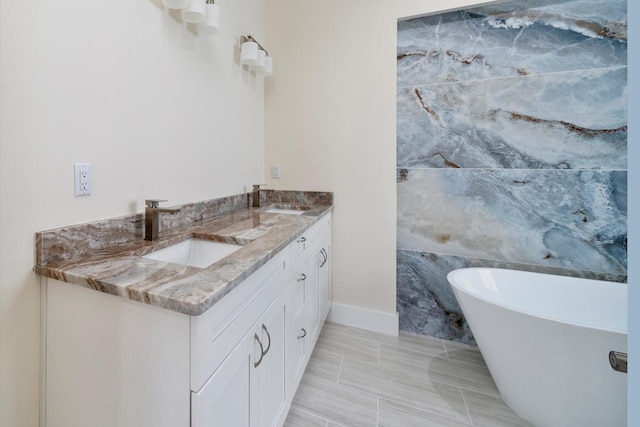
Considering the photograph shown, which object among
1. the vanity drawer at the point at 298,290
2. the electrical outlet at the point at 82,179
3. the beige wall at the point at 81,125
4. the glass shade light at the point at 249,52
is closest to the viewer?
the beige wall at the point at 81,125

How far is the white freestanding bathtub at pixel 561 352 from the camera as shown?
1082 mm

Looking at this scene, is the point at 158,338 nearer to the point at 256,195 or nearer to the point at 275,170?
the point at 256,195

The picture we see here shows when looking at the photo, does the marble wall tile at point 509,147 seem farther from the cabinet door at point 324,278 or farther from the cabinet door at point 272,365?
the cabinet door at point 272,365

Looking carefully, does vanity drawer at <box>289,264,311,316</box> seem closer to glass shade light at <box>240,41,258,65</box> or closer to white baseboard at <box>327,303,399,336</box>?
white baseboard at <box>327,303,399,336</box>

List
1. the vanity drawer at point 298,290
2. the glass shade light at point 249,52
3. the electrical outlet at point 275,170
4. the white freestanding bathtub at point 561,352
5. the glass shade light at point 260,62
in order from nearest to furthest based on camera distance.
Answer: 1. the white freestanding bathtub at point 561,352
2. the vanity drawer at point 298,290
3. the glass shade light at point 249,52
4. the glass shade light at point 260,62
5. the electrical outlet at point 275,170

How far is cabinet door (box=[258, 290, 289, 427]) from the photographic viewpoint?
0.92m

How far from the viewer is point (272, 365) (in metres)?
1.01

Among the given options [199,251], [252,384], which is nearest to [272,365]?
[252,384]

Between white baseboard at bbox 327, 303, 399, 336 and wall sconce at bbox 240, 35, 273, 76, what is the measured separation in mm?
1876

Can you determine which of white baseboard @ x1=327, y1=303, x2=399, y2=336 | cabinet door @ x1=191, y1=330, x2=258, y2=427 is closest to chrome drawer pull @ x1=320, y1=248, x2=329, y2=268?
white baseboard @ x1=327, y1=303, x2=399, y2=336

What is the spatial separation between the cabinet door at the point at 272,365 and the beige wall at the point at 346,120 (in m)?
1.04

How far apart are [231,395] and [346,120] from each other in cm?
183

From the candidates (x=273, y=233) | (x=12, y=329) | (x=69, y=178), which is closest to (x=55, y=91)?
(x=69, y=178)

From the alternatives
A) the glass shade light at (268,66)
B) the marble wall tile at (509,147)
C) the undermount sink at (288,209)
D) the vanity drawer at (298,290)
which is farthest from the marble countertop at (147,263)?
the glass shade light at (268,66)
